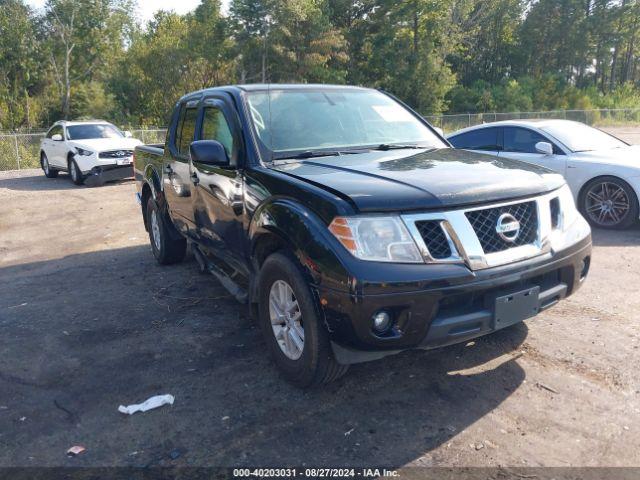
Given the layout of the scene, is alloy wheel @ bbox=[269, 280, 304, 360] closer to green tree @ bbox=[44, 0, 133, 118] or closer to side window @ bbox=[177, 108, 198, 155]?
side window @ bbox=[177, 108, 198, 155]

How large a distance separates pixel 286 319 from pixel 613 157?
6128mm

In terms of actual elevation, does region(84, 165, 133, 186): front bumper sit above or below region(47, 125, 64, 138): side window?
below

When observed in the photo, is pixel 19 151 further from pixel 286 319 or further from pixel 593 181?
pixel 286 319

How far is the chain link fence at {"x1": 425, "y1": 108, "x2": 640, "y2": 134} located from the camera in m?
31.4

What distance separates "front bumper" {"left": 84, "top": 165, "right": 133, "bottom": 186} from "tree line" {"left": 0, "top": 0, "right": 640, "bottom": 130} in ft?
81.3

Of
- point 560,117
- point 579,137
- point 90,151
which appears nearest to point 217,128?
point 579,137

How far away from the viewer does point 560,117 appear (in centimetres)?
3353

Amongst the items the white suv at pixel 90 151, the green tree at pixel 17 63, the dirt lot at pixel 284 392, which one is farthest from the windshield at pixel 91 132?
the green tree at pixel 17 63

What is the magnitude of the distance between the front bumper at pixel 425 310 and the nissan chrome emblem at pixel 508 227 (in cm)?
15

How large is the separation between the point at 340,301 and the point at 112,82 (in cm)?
4783

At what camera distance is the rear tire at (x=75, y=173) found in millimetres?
15172

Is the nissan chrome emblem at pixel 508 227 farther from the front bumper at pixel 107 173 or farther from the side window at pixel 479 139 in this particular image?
the front bumper at pixel 107 173

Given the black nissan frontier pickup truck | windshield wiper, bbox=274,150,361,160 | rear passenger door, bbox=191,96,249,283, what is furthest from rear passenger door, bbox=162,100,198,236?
windshield wiper, bbox=274,150,361,160

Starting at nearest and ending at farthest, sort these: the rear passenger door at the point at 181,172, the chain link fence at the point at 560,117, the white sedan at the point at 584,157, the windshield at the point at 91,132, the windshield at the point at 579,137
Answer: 1. the rear passenger door at the point at 181,172
2. the white sedan at the point at 584,157
3. the windshield at the point at 579,137
4. the windshield at the point at 91,132
5. the chain link fence at the point at 560,117
